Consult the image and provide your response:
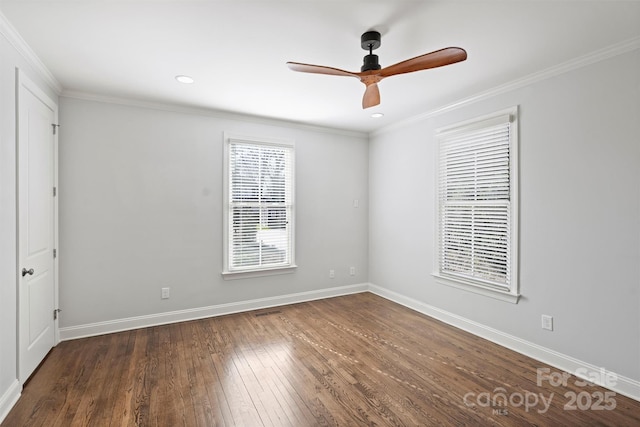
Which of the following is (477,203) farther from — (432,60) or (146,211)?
(146,211)

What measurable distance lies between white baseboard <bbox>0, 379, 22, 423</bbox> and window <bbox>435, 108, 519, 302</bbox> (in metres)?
4.02

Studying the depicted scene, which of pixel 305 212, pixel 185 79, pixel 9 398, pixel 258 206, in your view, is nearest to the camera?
pixel 9 398

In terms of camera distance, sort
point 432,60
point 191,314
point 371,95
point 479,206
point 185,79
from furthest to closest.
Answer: point 191,314
point 479,206
point 185,79
point 371,95
point 432,60

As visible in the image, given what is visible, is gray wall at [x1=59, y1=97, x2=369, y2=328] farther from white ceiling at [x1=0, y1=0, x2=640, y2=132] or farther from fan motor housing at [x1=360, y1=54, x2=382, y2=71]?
fan motor housing at [x1=360, y1=54, x2=382, y2=71]

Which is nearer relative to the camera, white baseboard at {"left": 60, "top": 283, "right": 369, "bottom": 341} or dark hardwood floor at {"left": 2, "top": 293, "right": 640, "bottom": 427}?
dark hardwood floor at {"left": 2, "top": 293, "right": 640, "bottom": 427}

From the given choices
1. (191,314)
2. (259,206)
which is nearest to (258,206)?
(259,206)

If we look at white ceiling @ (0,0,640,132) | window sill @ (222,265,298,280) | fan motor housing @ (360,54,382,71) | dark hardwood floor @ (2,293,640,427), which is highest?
white ceiling @ (0,0,640,132)

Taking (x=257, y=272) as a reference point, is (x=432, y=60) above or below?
above

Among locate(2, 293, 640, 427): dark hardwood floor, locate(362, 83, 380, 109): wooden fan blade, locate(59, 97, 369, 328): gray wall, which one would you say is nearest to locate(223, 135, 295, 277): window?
locate(59, 97, 369, 328): gray wall

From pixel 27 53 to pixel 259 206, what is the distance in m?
2.60

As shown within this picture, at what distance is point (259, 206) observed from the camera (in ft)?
14.0

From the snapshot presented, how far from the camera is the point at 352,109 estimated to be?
3.91 meters

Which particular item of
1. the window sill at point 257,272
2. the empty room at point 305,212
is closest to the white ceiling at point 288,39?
the empty room at point 305,212

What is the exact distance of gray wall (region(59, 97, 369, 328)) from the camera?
130 inches
